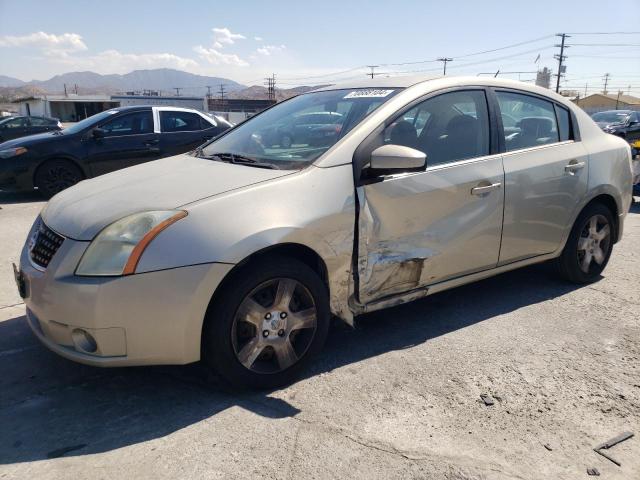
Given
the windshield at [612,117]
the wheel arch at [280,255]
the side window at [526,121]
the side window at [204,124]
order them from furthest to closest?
the windshield at [612,117], the side window at [204,124], the side window at [526,121], the wheel arch at [280,255]

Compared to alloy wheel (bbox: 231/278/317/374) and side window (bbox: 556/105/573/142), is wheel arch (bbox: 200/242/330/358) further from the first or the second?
side window (bbox: 556/105/573/142)

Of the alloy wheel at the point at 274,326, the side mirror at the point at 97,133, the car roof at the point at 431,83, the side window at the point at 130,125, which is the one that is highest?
the car roof at the point at 431,83

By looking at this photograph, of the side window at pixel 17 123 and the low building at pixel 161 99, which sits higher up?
the low building at pixel 161 99

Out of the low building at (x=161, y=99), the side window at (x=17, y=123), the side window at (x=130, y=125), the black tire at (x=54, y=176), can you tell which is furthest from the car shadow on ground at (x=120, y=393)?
the low building at (x=161, y=99)

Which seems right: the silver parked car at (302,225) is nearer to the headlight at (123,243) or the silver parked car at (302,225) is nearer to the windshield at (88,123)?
the headlight at (123,243)

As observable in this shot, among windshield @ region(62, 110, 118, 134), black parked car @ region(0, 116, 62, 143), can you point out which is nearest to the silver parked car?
windshield @ region(62, 110, 118, 134)

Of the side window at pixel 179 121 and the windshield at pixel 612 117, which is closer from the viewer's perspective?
the side window at pixel 179 121

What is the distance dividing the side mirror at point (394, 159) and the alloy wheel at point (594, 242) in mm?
2191

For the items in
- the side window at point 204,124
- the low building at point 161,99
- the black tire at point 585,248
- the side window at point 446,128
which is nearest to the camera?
the side window at point 446,128

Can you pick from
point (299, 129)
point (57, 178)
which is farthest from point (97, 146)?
Result: point (299, 129)

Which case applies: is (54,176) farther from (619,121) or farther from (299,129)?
(619,121)

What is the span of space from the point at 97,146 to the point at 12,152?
1.22 meters

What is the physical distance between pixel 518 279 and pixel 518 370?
1.79m

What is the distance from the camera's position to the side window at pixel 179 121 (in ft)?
29.6
